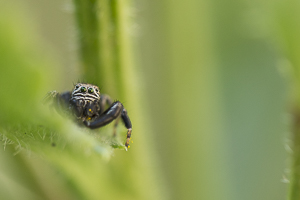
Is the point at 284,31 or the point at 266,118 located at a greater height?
the point at 284,31

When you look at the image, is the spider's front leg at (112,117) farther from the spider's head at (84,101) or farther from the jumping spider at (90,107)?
the spider's head at (84,101)

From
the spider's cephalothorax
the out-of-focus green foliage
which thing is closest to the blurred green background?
the out-of-focus green foliage

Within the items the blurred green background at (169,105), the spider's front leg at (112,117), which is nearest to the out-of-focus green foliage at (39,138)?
the blurred green background at (169,105)

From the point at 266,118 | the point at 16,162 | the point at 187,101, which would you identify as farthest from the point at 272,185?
the point at 16,162

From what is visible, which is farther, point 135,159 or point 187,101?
point 187,101

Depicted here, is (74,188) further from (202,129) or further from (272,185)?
(272,185)

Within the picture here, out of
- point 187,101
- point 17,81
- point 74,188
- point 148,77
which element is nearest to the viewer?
point 17,81
